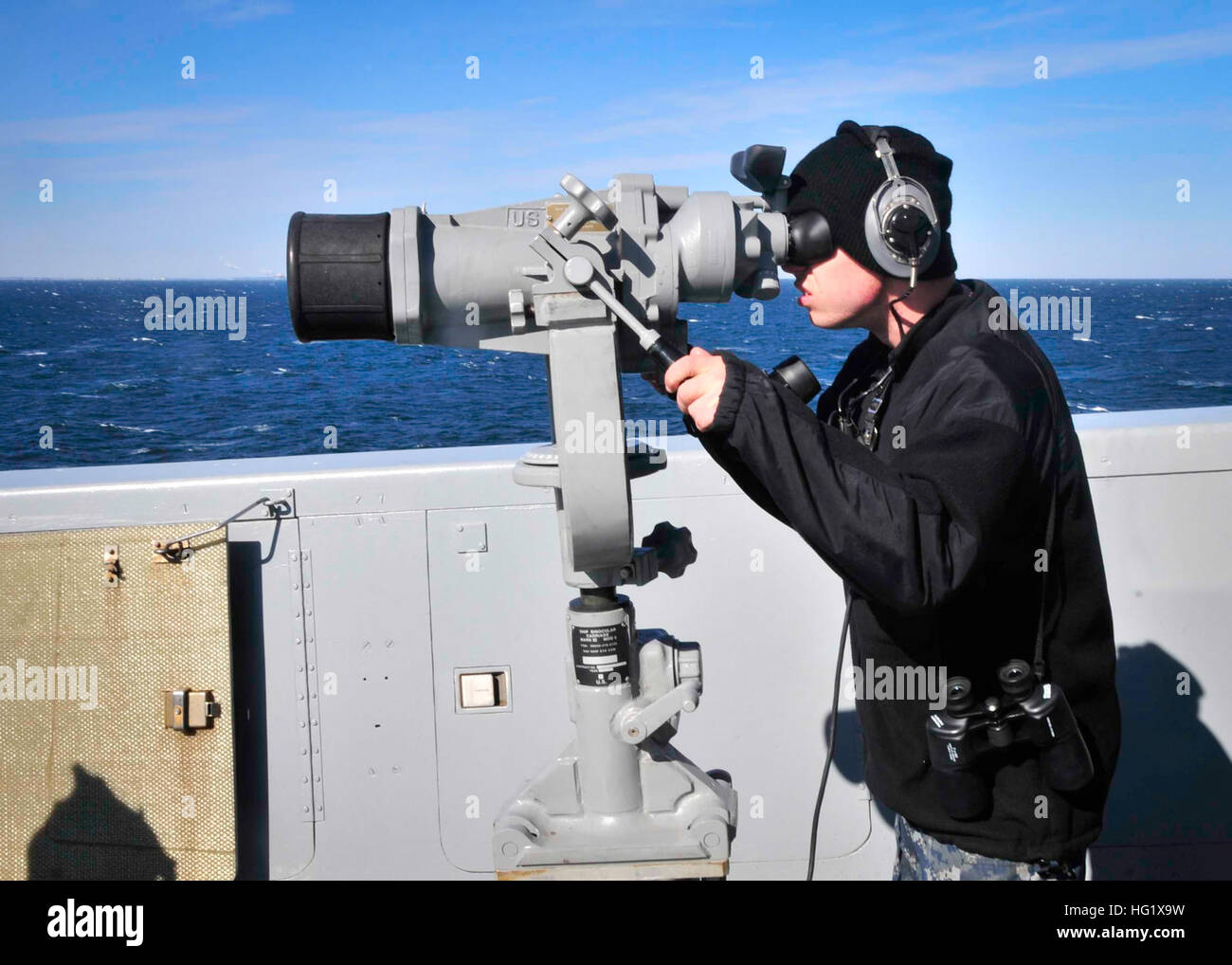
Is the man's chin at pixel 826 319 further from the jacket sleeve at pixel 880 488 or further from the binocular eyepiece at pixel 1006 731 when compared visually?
the binocular eyepiece at pixel 1006 731

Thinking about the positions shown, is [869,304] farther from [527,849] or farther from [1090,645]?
[527,849]

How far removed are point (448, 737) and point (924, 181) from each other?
2.26 metres

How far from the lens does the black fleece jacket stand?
1779mm

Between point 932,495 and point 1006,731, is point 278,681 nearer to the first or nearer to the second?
point 1006,731

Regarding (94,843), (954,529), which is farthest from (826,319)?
(94,843)

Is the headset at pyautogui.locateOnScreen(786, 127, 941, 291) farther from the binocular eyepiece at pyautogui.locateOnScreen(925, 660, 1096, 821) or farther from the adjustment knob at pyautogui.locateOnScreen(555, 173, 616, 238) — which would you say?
the binocular eyepiece at pyautogui.locateOnScreen(925, 660, 1096, 821)

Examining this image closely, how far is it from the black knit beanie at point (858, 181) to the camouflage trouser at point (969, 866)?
1154mm

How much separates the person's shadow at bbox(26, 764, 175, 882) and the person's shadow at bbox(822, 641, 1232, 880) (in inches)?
85.0

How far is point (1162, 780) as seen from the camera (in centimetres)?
351

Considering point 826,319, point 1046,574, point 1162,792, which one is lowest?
point 1162,792

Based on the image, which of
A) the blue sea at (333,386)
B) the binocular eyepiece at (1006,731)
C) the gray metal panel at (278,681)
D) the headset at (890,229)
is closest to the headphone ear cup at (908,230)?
the headset at (890,229)

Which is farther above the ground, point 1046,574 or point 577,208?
point 577,208

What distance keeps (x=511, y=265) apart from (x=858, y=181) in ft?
2.27

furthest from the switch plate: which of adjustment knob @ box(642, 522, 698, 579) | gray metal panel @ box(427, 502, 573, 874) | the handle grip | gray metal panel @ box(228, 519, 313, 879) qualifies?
the handle grip
